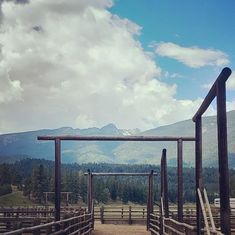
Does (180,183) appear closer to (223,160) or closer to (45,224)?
(45,224)

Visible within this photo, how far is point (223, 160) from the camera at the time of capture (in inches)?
273

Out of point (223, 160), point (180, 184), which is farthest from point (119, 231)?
point (223, 160)

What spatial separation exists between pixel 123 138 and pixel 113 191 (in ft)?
289

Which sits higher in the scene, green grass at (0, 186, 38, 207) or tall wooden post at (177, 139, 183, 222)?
tall wooden post at (177, 139, 183, 222)

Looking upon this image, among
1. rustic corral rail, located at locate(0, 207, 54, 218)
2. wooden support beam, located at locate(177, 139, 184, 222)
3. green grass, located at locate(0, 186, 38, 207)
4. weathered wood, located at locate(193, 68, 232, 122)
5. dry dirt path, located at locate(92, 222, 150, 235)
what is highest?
weathered wood, located at locate(193, 68, 232, 122)

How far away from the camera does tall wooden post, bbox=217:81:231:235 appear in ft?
22.2

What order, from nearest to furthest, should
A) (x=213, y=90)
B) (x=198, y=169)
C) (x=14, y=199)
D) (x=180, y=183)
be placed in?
(x=213, y=90) < (x=198, y=169) < (x=180, y=183) < (x=14, y=199)

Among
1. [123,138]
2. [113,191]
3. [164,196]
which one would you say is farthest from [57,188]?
[113,191]

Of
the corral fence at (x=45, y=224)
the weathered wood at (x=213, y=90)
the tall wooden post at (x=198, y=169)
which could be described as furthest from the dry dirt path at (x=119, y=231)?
the weathered wood at (x=213, y=90)

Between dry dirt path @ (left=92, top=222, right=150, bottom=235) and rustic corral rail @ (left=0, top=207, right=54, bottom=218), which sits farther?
dry dirt path @ (left=92, top=222, right=150, bottom=235)

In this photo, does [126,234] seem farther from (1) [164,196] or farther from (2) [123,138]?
(2) [123,138]

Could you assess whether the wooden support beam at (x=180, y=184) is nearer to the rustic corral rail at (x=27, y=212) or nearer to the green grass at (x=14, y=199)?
the rustic corral rail at (x=27, y=212)

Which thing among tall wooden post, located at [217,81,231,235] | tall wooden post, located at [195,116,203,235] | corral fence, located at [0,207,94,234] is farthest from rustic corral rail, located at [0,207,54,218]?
tall wooden post, located at [217,81,231,235]

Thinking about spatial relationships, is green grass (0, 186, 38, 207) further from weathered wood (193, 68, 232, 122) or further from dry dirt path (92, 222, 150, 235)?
weathered wood (193, 68, 232, 122)
